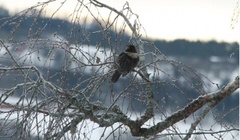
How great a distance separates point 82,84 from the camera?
7.95 ft

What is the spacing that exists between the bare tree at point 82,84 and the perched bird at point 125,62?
4cm

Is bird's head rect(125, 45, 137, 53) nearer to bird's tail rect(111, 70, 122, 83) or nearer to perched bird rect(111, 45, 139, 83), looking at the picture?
perched bird rect(111, 45, 139, 83)

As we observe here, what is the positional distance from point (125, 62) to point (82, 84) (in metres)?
0.23

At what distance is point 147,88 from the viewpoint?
103 inches

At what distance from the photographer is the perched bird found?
8.11 feet

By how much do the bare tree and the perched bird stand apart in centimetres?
4

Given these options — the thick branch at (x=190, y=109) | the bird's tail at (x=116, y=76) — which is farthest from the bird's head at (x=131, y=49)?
the thick branch at (x=190, y=109)

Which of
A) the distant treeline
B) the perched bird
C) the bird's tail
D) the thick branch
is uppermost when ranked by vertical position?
the distant treeline

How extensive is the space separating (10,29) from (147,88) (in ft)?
2.34

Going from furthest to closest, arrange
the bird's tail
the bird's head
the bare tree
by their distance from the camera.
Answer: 1. the bird's head
2. the bird's tail
3. the bare tree

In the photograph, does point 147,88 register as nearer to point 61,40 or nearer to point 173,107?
point 173,107

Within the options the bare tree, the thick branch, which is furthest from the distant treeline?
the thick branch

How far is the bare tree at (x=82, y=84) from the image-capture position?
2.05m

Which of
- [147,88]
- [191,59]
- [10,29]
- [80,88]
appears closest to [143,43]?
[147,88]
